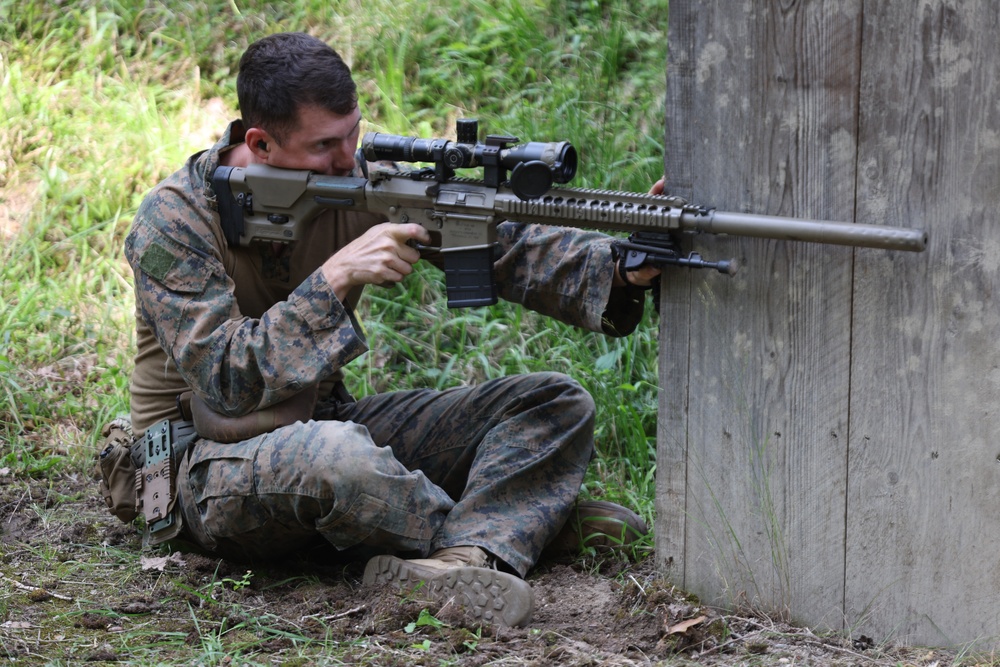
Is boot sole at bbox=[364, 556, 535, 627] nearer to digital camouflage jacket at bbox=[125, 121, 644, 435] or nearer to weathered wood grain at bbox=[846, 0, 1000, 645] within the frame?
Result: digital camouflage jacket at bbox=[125, 121, 644, 435]

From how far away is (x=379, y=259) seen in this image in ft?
10.5

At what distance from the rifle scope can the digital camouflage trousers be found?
0.80 m

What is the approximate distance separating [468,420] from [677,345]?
963 millimetres

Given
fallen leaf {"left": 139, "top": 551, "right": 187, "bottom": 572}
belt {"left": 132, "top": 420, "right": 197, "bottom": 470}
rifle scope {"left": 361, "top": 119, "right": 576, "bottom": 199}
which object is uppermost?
rifle scope {"left": 361, "top": 119, "right": 576, "bottom": 199}

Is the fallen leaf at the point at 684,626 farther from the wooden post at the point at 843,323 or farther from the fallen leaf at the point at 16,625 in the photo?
the fallen leaf at the point at 16,625

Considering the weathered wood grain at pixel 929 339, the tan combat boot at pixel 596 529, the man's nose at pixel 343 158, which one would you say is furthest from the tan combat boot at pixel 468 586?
the man's nose at pixel 343 158

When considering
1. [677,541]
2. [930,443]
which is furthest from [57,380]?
[930,443]

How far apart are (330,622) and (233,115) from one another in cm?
401

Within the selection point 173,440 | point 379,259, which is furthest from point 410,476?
point 173,440

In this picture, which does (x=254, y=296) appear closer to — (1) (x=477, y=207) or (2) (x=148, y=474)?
(2) (x=148, y=474)

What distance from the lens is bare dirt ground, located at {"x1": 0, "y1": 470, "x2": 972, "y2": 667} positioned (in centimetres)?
286

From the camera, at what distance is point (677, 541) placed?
3162 mm

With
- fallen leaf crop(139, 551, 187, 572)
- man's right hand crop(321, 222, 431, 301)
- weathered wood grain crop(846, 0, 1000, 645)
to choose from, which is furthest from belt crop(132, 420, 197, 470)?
weathered wood grain crop(846, 0, 1000, 645)

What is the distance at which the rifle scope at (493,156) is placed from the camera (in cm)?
296
